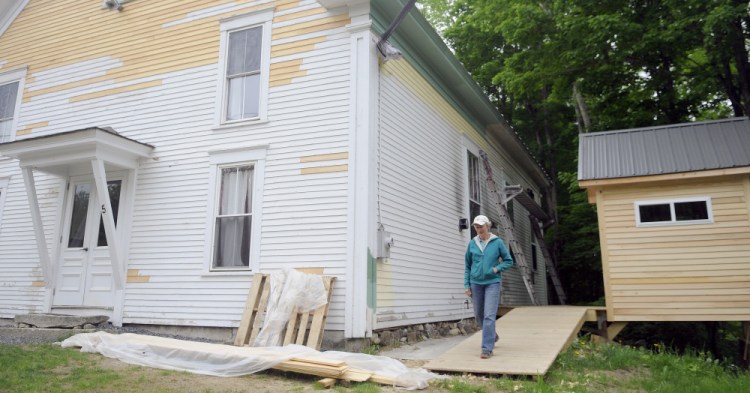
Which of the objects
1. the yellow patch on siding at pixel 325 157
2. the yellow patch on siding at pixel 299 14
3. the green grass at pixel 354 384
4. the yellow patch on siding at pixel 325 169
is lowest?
the green grass at pixel 354 384

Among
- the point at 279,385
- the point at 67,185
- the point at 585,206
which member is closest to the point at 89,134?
the point at 67,185

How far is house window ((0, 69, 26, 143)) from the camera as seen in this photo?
11688mm

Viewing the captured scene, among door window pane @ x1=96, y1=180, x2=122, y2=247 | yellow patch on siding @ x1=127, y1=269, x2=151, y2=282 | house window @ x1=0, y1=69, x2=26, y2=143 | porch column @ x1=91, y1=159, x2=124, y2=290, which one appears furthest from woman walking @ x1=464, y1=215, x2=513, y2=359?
house window @ x1=0, y1=69, x2=26, y2=143

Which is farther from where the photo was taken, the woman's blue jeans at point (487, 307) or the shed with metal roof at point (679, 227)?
the shed with metal roof at point (679, 227)

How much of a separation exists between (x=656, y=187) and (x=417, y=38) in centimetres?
541

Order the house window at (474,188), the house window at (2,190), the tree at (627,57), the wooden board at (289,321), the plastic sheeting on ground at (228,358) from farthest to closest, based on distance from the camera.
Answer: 1. the house window at (474,188)
2. the tree at (627,57)
3. the house window at (2,190)
4. the wooden board at (289,321)
5. the plastic sheeting on ground at (228,358)

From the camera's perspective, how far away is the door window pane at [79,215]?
1000cm

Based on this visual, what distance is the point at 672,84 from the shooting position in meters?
14.9

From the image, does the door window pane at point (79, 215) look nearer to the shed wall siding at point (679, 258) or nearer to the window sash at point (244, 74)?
the window sash at point (244, 74)

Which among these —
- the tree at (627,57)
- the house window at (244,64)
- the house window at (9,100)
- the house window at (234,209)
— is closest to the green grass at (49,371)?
the house window at (234,209)

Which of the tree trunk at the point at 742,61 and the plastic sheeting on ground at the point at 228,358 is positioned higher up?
the tree trunk at the point at 742,61

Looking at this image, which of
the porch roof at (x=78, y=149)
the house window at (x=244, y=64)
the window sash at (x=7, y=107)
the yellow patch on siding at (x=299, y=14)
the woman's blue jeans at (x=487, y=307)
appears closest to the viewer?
the woman's blue jeans at (x=487, y=307)

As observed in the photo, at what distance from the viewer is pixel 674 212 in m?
9.84

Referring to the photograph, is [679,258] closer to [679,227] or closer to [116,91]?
[679,227]
